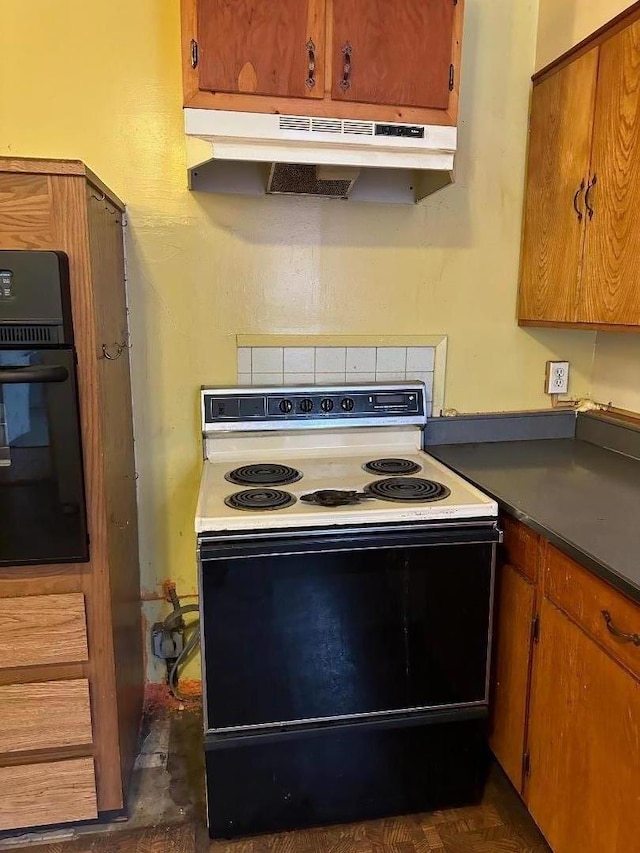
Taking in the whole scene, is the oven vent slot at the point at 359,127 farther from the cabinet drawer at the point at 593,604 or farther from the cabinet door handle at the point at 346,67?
the cabinet drawer at the point at 593,604

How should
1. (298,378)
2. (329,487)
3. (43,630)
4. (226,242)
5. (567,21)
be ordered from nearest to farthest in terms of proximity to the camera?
1. (43,630)
2. (329,487)
3. (567,21)
4. (226,242)
5. (298,378)

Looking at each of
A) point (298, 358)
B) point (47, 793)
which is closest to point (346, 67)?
point (298, 358)

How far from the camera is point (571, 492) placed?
64.2 inches

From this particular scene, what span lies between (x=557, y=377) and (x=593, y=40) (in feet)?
3.40

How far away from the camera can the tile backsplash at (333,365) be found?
204 centimetres

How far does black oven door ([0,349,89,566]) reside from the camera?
1360 mm

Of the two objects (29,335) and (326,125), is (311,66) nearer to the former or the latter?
(326,125)

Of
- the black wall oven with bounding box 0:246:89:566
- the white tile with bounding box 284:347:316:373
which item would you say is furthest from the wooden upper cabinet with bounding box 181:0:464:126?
the white tile with bounding box 284:347:316:373

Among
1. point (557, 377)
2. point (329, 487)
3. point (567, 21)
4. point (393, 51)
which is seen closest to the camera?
point (393, 51)

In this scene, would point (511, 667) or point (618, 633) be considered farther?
point (511, 667)

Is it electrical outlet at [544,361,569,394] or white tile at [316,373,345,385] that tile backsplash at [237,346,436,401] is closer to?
white tile at [316,373,345,385]

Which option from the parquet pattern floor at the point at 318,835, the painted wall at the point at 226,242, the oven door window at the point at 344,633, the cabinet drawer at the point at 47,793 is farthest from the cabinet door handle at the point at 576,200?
the cabinet drawer at the point at 47,793

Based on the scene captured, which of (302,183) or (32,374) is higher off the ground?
(302,183)

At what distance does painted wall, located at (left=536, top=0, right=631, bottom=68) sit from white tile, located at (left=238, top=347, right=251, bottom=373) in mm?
1327
